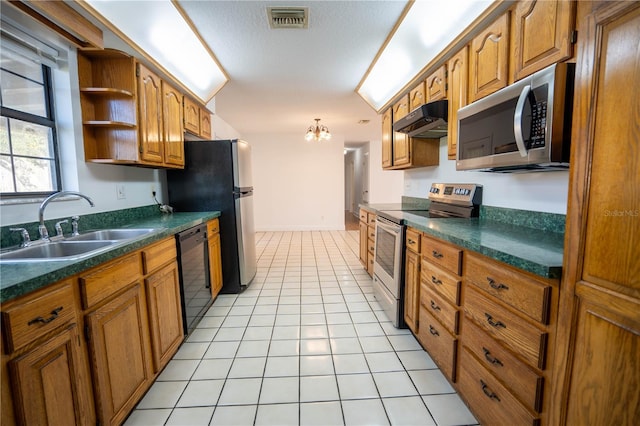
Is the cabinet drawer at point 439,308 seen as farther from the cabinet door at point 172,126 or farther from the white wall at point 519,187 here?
the cabinet door at point 172,126

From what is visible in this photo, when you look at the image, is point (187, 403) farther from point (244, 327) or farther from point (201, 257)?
point (201, 257)

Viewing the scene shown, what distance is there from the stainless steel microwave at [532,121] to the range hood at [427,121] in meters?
0.51

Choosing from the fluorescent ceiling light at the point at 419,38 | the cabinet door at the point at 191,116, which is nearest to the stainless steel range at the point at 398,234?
the fluorescent ceiling light at the point at 419,38

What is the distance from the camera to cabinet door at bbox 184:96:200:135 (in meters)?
2.79

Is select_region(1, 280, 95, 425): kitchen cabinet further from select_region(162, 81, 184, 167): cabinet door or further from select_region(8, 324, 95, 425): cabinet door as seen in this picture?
select_region(162, 81, 184, 167): cabinet door

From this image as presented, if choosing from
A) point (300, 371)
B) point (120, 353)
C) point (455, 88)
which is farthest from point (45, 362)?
point (455, 88)

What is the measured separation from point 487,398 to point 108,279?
5.77 ft

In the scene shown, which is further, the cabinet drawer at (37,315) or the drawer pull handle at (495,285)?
the drawer pull handle at (495,285)

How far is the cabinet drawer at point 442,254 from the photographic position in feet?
4.55

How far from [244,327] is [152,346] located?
2.62 ft

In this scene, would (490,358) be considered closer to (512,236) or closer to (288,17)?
(512,236)

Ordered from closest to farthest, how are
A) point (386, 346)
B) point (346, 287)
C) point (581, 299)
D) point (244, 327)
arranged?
point (581, 299) → point (386, 346) → point (244, 327) → point (346, 287)

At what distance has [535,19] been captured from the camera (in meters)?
1.28

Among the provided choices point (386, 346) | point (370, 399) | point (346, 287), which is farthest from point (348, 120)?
point (370, 399)
